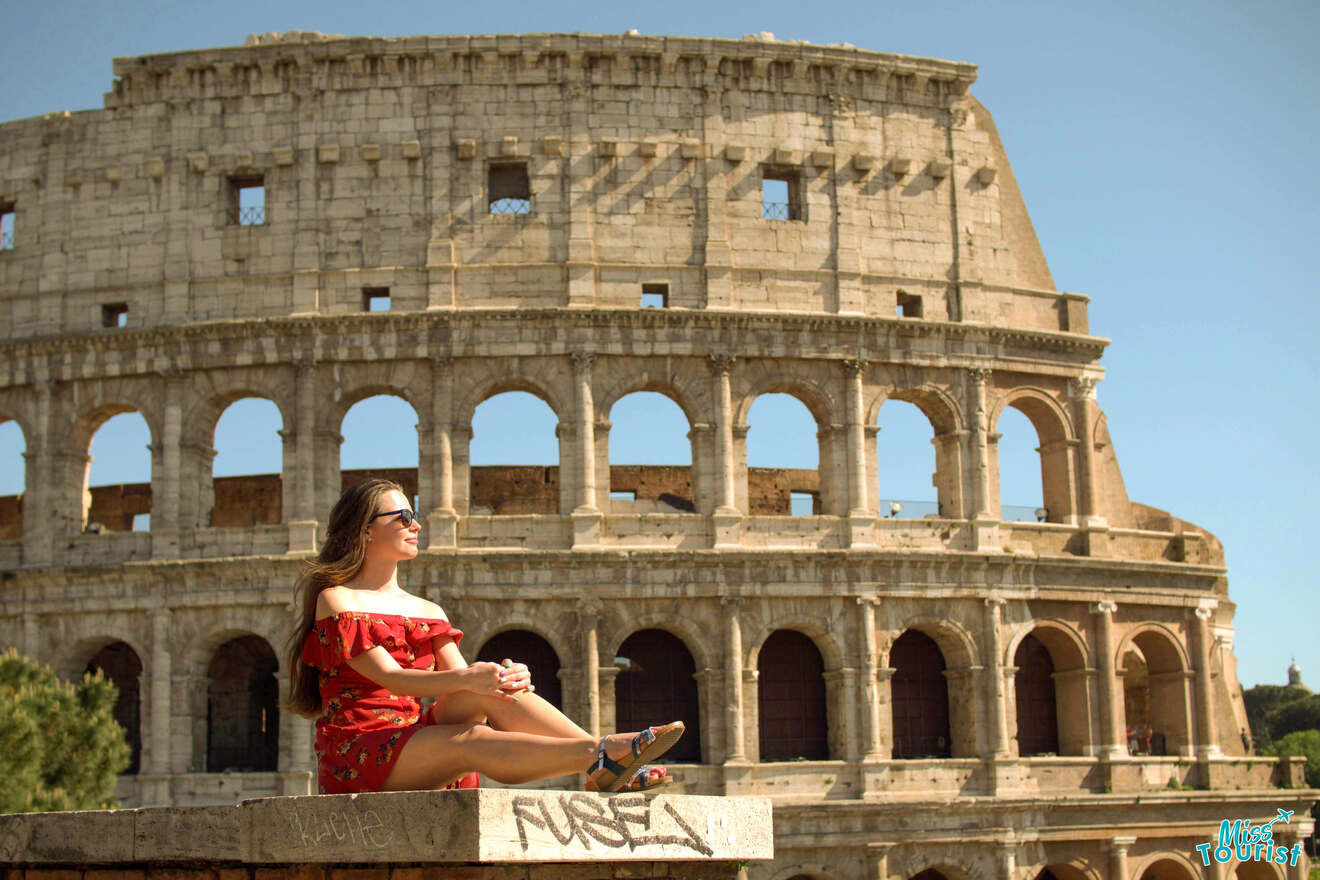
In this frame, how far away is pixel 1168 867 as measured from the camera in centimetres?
2864

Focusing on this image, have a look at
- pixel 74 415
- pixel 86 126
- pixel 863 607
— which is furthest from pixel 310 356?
pixel 863 607

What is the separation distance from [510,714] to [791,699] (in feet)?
72.8

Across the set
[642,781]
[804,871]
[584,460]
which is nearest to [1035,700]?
[804,871]

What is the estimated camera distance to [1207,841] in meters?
28.8

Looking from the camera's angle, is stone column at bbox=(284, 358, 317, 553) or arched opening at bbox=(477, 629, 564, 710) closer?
stone column at bbox=(284, 358, 317, 553)

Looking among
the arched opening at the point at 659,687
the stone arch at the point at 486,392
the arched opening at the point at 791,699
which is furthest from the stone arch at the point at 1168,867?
the stone arch at the point at 486,392

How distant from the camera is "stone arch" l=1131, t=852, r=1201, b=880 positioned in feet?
92.2

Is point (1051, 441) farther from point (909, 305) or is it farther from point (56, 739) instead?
point (56, 739)

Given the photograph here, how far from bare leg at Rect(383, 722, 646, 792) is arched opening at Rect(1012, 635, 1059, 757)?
2408 centimetres

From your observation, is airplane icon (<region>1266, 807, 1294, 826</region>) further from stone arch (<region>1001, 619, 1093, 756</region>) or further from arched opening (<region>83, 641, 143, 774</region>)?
arched opening (<region>83, 641, 143, 774</region>)

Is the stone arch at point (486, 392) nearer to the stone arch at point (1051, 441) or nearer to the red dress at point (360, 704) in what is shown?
the stone arch at point (1051, 441)

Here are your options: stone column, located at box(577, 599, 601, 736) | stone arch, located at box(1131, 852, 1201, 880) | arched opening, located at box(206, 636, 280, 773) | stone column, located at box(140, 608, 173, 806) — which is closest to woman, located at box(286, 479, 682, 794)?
stone column, located at box(577, 599, 601, 736)

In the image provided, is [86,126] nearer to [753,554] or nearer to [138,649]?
[138,649]

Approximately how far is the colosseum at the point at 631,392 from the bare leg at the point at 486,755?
20.0m
